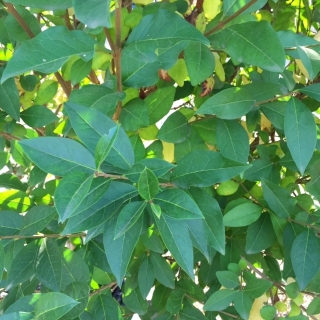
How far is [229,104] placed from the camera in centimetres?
55

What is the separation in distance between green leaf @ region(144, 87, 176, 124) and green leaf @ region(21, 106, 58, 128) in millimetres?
158

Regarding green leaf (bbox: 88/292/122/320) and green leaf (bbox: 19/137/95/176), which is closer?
green leaf (bbox: 19/137/95/176)

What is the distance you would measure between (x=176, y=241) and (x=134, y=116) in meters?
0.19

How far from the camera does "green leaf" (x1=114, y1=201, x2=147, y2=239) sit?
40 centimetres

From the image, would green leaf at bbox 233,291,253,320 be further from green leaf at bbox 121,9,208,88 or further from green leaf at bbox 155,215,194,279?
green leaf at bbox 121,9,208,88

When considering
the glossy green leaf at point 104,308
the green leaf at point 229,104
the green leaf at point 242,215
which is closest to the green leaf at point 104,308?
the glossy green leaf at point 104,308

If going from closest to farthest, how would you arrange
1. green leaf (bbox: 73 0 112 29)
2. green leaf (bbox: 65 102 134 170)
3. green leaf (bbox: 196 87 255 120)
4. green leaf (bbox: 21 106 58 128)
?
1. green leaf (bbox: 73 0 112 29)
2. green leaf (bbox: 65 102 134 170)
3. green leaf (bbox: 196 87 255 120)
4. green leaf (bbox: 21 106 58 128)

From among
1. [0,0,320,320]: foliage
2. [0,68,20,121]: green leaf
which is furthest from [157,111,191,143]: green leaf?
[0,68,20,121]: green leaf

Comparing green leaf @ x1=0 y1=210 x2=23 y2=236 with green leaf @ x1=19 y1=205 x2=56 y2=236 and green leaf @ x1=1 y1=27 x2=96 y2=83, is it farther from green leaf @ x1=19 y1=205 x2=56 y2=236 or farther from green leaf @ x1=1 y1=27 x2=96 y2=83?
green leaf @ x1=1 y1=27 x2=96 y2=83

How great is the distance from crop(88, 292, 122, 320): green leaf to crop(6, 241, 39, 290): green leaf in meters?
0.12

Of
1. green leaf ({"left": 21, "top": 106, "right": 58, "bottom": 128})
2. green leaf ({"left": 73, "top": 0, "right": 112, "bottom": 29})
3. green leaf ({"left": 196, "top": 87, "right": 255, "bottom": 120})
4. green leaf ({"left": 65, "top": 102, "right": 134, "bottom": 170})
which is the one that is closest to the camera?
green leaf ({"left": 73, "top": 0, "right": 112, "bottom": 29})

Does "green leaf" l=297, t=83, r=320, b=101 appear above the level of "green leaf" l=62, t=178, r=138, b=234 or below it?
above

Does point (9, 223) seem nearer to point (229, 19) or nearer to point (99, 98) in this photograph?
point (99, 98)

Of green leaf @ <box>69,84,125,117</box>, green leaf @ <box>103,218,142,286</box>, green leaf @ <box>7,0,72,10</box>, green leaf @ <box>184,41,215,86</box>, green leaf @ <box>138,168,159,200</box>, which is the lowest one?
green leaf @ <box>103,218,142,286</box>
